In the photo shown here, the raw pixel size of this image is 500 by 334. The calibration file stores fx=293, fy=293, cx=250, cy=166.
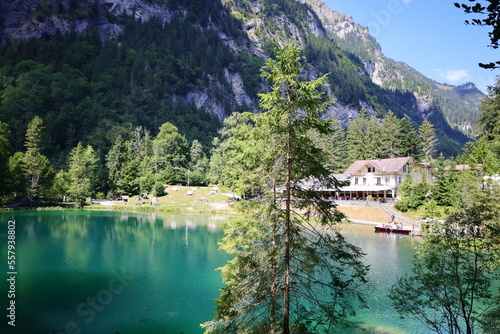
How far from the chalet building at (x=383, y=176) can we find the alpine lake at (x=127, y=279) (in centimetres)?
1999

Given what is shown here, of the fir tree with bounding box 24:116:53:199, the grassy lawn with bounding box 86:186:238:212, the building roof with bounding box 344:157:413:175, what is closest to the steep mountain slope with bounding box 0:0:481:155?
the grassy lawn with bounding box 86:186:238:212

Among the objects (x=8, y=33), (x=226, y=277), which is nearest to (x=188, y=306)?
(x=226, y=277)

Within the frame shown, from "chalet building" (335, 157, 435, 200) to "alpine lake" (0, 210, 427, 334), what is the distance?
20.0 meters

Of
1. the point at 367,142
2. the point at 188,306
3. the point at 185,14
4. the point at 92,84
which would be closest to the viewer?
the point at 188,306

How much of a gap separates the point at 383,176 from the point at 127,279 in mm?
51865

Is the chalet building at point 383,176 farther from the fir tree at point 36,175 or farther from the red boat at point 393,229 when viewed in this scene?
the fir tree at point 36,175

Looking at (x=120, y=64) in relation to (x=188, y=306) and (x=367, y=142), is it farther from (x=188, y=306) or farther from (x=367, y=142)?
(x=188, y=306)

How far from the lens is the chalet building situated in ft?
187

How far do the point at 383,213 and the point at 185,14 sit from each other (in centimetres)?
17071

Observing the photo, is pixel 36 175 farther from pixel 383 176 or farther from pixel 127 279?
pixel 383 176

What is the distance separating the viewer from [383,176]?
192 feet

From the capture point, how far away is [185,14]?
174 meters

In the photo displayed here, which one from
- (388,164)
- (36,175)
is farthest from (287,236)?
(36,175)

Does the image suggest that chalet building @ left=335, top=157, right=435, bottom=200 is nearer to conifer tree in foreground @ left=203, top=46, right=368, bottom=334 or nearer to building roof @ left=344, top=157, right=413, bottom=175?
building roof @ left=344, top=157, right=413, bottom=175
